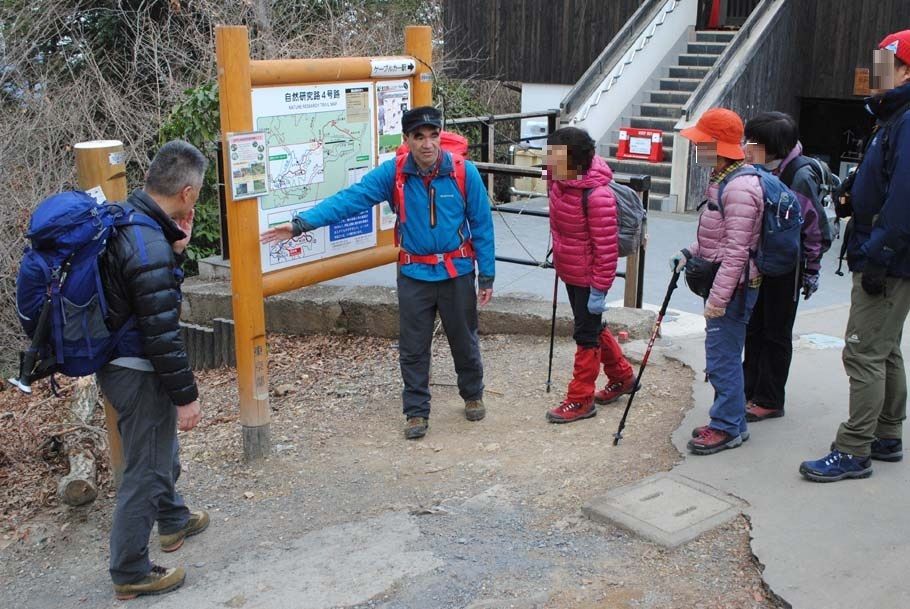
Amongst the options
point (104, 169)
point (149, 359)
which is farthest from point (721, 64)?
point (149, 359)

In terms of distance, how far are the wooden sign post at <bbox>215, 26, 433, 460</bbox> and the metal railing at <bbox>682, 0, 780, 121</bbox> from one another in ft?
27.3

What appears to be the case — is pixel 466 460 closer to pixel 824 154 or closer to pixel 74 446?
pixel 74 446

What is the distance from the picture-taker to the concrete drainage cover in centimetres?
387

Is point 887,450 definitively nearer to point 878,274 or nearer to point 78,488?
point 878,274

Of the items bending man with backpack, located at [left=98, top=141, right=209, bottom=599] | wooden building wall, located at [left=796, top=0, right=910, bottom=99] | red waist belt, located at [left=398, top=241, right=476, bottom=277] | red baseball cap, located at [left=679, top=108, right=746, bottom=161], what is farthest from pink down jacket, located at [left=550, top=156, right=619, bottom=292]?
wooden building wall, located at [left=796, top=0, right=910, bottom=99]

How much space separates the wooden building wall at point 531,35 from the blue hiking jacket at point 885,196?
1300cm

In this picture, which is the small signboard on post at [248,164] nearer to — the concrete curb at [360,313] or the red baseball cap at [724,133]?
the red baseball cap at [724,133]

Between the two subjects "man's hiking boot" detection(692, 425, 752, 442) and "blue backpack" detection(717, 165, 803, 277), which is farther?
"man's hiking boot" detection(692, 425, 752, 442)

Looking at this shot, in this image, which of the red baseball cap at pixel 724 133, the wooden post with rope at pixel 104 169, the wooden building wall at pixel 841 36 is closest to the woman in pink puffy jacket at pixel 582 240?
the red baseball cap at pixel 724 133

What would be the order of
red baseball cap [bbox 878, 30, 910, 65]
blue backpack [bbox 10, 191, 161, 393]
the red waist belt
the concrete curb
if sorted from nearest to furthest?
blue backpack [bbox 10, 191, 161, 393], red baseball cap [bbox 878, 30, 910, 65], the red waist belt, the concrete curb

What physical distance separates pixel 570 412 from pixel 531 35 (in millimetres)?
13848

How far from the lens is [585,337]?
5117mm

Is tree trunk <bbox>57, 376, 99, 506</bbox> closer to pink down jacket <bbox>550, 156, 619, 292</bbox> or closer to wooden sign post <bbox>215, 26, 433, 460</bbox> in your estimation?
wooden sign post <bbox>215, 26, 433, 460</bbox>

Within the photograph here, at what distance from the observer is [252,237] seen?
4.71 metres
